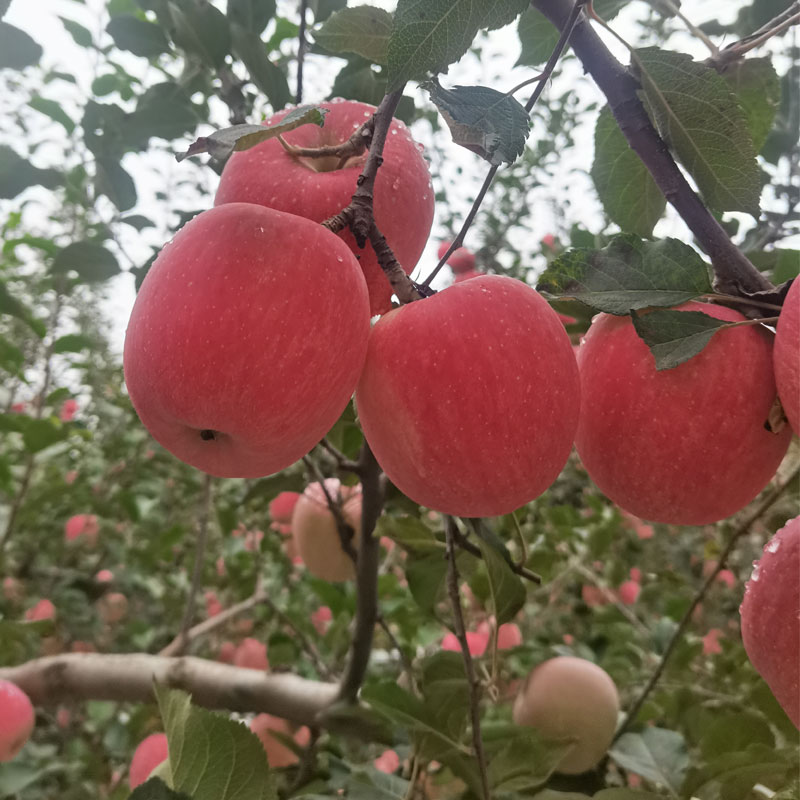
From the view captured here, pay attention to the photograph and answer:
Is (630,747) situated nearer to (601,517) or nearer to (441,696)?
(441,696)

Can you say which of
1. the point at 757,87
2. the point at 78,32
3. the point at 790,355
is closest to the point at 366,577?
the point at 790,355

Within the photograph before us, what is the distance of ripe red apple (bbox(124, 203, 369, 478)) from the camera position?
43cm

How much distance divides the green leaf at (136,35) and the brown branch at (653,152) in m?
0.74

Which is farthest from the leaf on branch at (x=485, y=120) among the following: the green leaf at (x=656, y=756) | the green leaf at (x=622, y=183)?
the green leaf at (x=656, y=756)

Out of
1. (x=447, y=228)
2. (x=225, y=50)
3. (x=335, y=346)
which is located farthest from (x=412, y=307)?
(x=447, y=228)

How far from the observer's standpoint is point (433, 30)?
43 cm

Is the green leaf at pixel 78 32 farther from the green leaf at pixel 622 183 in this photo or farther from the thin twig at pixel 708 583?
the thin twig at pixel 708 583

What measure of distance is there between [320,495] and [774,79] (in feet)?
3.23

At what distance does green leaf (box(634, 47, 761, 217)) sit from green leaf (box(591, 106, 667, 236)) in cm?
14

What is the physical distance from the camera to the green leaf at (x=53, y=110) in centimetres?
132

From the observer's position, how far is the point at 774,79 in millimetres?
663

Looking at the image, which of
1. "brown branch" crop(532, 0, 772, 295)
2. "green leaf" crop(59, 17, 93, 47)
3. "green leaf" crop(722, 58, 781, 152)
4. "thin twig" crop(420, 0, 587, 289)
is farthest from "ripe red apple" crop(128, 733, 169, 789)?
"green leaf" crop(59, 17, 93, 47)

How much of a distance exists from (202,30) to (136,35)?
206mm

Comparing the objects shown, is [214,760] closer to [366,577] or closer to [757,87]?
[366,577]
